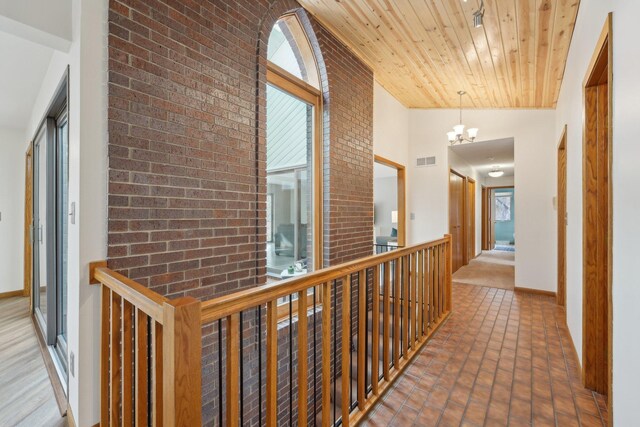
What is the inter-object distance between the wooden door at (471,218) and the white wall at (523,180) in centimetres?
221

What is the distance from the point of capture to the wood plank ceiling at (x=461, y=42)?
99.3 inches

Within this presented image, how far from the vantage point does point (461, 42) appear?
301cm

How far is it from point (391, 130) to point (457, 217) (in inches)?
96.2

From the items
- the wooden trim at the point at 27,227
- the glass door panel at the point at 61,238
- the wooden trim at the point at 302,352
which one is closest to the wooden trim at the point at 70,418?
the glass door panel at the point at 61,238

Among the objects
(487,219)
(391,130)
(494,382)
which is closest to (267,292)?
(494,382)

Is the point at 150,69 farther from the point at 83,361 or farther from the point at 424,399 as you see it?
the point at 424,399

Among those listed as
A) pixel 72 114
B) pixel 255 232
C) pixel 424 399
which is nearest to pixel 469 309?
pixel 424 399

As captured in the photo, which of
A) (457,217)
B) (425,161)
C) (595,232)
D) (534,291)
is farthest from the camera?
(457,217)

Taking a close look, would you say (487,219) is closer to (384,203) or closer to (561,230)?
(384,203)

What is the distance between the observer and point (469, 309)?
145 inches

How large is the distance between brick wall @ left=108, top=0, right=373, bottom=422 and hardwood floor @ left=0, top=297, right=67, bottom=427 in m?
0.96

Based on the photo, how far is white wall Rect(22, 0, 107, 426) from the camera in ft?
4.88

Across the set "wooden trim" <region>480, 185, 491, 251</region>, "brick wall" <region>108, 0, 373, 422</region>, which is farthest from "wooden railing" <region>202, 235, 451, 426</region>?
"wooden trim" <region>480, 185, 491, 251</region>

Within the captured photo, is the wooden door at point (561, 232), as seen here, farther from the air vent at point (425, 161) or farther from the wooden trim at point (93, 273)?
the wooden trim at point (93, 273)
